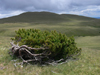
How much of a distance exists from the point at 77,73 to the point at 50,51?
2.29 meters

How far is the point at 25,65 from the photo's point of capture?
22.3ft

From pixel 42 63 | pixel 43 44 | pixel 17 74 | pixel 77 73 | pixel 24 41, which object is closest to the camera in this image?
pixel 17 74

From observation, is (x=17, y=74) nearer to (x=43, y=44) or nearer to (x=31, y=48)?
(x=31, y=48)

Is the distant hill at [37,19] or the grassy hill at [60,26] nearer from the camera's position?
the grassy hill at [60,26]

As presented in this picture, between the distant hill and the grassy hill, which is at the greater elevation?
the distant hill

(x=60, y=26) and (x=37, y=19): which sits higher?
(x=37, y=19)

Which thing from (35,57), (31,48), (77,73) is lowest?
(77,73)

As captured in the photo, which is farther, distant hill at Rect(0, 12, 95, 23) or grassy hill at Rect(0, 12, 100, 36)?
distant hill at Rect(0, 12, 95, 23)

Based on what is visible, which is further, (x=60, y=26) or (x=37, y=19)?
(x=37, y=19)

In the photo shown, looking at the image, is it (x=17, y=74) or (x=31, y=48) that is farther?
(x=31, y=48)

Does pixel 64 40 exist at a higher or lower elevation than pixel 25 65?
higher

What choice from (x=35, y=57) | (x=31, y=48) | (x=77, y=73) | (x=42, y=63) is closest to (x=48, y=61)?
(x=42, y=63)

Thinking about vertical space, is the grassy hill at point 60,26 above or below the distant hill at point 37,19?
below

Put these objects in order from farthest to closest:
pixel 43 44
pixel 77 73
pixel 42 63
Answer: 1. pixel 42 63
2. pixel 43 44
3. pixel 77 73
